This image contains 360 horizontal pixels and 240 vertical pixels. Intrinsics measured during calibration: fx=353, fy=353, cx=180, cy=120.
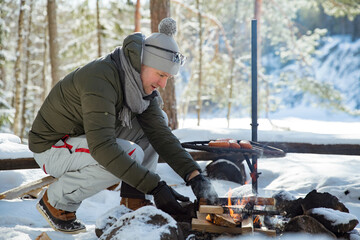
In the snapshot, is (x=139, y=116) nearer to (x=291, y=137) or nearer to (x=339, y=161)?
(x=291, y=137)

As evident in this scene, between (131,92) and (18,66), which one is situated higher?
(18,66)

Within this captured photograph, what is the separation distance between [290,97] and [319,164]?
1131 inches

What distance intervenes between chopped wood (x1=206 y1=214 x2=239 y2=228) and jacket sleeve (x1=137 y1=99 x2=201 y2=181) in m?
0.58

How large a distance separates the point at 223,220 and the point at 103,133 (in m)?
0.93

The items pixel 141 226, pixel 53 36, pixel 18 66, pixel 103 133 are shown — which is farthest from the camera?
pixel 18 66

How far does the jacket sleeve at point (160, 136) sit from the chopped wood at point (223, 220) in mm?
581

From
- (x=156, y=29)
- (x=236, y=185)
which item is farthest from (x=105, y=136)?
(x=156, y=29)

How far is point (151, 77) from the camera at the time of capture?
2488 millimetres

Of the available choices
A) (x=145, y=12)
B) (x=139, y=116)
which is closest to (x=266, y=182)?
(x=139, y=116)

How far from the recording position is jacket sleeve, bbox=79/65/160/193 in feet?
7.18

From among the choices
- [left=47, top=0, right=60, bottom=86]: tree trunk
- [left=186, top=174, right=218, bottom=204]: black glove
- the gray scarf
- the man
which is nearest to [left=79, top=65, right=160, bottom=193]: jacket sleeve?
the man

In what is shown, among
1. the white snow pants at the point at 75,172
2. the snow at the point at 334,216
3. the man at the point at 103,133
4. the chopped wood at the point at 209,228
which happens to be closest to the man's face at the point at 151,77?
the man at the point at 103,133

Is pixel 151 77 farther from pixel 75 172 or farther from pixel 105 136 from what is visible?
pixel 75 172

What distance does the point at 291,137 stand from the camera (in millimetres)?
4422
